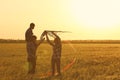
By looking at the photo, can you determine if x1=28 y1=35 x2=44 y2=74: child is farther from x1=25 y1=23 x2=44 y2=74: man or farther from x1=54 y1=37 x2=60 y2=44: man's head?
x1=54 y1=37 x2=60 y2=44: man's head

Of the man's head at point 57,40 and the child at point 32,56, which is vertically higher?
the man's head at point 57,40

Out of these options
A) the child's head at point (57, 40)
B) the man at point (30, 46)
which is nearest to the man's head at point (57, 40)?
the child's head at point (57, 40)

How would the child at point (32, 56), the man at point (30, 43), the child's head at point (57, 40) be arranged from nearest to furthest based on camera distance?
the child's head at point (57, 40) → the man at point (30, 43) → the child at point (32, 56)

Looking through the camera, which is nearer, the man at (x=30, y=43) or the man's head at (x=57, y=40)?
the man's head at (x=57, y=40)

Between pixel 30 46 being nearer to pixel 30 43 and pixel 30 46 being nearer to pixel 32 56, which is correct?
pixel 30 43

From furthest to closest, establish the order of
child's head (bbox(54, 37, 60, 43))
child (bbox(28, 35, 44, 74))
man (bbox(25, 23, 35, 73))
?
child (bbox(28, 35, 44, 74)), man (bbox(25, 23, 35, 73)), child's head (bbox(54, 37, 60, 43))

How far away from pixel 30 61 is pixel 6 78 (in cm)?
239

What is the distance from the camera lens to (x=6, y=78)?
653 inches

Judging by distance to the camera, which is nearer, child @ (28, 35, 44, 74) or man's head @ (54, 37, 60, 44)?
man's head @ (54, 37, 60, 44)

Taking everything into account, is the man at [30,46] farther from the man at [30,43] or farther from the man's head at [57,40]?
the man's head at [57,40]

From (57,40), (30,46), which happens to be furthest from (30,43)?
(57,40)

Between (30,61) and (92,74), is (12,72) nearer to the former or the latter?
(30,61)

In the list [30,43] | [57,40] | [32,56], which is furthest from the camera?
[32,56]

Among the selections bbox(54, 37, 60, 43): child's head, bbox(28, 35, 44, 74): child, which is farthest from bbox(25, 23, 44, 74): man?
bbox(54, 37, 60, 43): child's head
